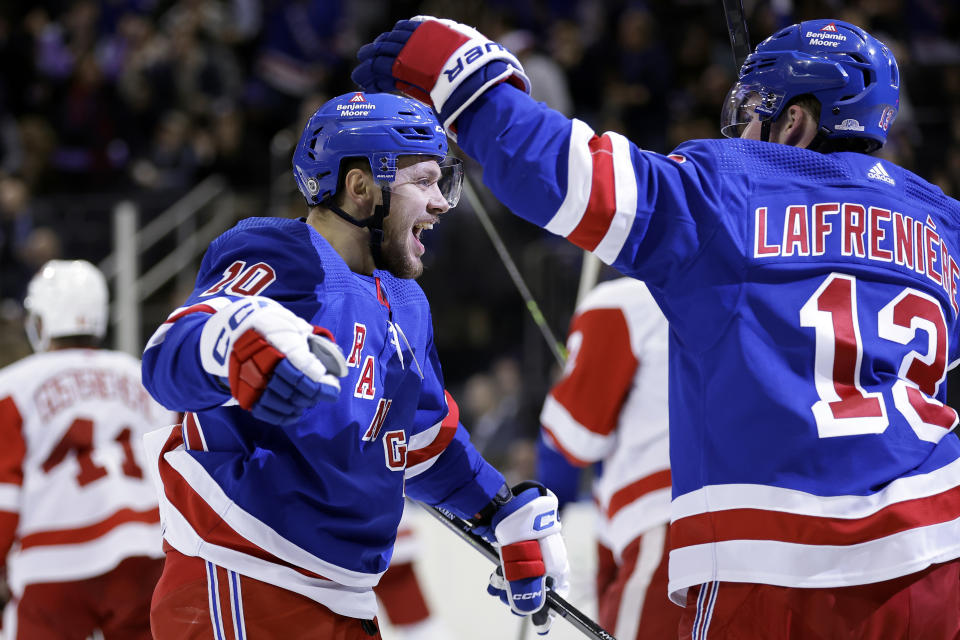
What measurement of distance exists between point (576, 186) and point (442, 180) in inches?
24.5

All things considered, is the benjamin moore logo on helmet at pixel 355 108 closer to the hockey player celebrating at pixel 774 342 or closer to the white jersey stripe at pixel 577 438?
the hockey player celebrating at pixel 774 342

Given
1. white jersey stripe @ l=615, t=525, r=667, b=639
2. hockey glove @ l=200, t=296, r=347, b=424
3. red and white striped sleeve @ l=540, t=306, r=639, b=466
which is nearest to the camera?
hockey glove @ l=200, t=296, r=347, b=424

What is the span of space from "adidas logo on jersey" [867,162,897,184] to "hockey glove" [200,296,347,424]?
3.05 feet

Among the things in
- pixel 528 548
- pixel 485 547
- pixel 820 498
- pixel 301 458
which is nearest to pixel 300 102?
pixel 485 547

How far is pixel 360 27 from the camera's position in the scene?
9.20 metres

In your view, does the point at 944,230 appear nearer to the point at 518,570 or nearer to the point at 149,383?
the point at 518,570

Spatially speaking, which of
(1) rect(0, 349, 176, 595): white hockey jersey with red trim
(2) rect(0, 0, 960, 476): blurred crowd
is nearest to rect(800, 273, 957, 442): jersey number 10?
(1) rect(0, 349, 176, 595): white hockey jersey with red trim

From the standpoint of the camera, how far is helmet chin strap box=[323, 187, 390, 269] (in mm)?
2363

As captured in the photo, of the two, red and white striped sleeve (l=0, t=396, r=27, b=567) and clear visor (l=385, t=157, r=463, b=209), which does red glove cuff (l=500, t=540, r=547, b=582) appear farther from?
red and white striped sleeve (l=0, t=396, r=27, b=567)

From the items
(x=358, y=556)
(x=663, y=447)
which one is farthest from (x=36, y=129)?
(x=358, y=556)

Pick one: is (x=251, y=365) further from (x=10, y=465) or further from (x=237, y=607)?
(x=10, y=465)

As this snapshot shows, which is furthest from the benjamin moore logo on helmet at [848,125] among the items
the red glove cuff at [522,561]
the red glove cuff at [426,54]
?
the red glove cuff at [522,561]

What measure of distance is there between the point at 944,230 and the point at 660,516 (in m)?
1.32

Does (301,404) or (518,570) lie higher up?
(301,404)
